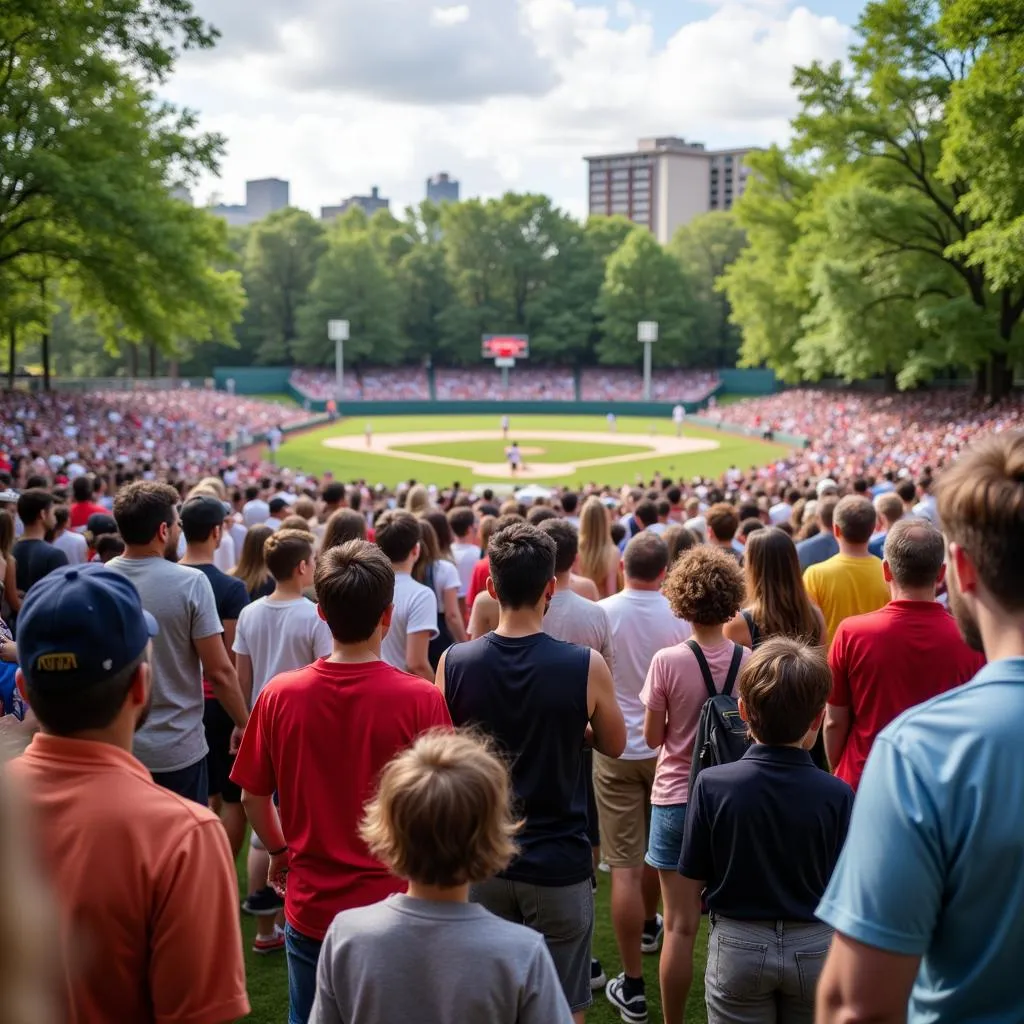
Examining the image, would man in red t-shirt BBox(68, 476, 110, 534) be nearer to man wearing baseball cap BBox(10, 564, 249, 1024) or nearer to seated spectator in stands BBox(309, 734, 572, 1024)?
man wearing baseball cap BBox(10, 564, 249, 1024)

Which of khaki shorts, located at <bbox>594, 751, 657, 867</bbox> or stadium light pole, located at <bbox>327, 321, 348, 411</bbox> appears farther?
stadium light pole, located at <bbox>327, 321, 348, 411</bbox>

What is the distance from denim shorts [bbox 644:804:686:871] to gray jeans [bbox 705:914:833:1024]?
3.48ft

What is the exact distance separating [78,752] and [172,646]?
2.93 meters

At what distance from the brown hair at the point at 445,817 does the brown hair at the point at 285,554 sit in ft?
10.9

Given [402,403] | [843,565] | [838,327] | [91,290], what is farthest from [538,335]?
[843,565]

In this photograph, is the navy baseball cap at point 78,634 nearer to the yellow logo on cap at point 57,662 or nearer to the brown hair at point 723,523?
the yellow logo on cap at point 57,662

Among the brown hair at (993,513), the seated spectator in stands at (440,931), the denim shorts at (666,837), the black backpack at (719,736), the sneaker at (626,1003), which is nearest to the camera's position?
the brown hair at (993,513)

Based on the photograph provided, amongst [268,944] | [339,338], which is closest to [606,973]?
[268,944]

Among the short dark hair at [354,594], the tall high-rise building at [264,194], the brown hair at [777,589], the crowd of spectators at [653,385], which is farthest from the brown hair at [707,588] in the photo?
the tall high-rise building at [264,194]

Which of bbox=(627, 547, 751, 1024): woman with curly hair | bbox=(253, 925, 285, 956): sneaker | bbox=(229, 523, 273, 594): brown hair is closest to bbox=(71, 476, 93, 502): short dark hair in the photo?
bbox=(229, 523, 273, 594): brown hair

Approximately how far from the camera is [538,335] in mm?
82562

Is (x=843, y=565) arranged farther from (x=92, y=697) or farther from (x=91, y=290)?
(x=91, y=290)

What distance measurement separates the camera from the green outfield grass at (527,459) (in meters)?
36.8

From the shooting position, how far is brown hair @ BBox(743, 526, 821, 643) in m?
5.46
